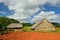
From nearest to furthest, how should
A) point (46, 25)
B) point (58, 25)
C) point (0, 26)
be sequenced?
point (0, 26)
point (46, 25)
point (58, 25)

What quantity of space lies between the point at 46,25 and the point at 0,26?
12732 millimetres

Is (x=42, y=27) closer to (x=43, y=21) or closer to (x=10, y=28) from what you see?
(x=43, y=21)

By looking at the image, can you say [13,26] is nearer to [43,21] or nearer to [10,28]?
[10,28]

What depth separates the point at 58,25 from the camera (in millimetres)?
49469

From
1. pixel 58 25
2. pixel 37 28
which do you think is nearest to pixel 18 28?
pixel 37 28

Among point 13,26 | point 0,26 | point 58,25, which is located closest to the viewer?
point 0,26

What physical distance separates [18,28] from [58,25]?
2006 cm

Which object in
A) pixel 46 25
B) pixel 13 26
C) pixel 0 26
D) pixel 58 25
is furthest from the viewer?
pixel 58 25

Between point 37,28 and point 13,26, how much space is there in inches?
193

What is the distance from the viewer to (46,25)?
110ft

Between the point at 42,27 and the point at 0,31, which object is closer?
the point at 0,31

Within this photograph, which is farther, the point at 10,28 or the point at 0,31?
the point at 10,28

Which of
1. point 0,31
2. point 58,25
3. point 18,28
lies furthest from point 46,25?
point 58,25

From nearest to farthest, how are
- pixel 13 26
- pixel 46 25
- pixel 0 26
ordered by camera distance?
1. pixel 0 26
2. pixel 13 26
3. pixel 46 25
